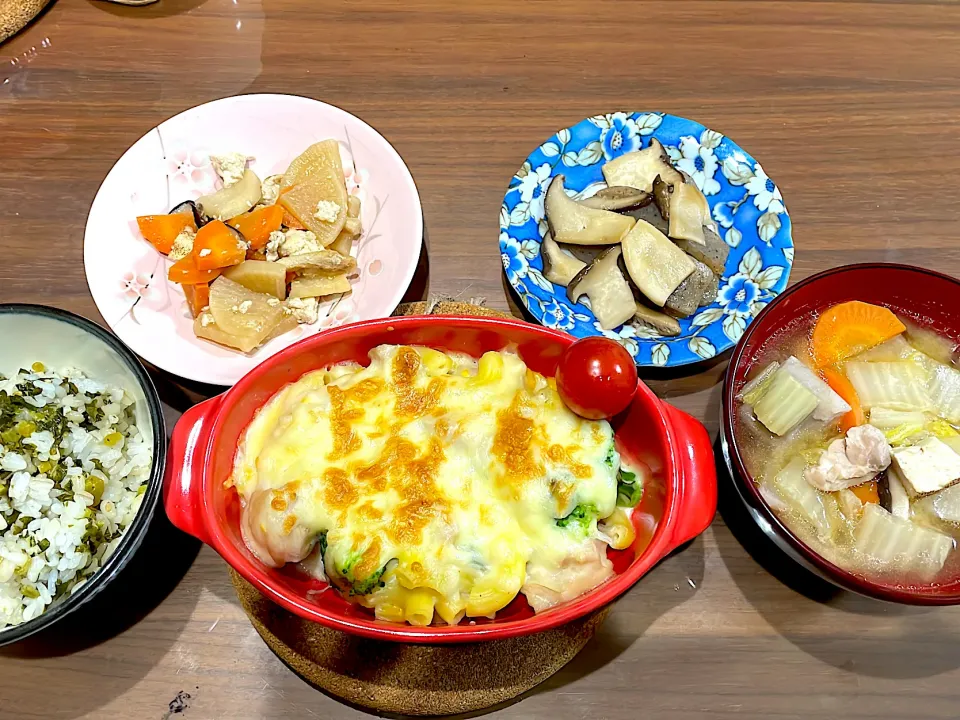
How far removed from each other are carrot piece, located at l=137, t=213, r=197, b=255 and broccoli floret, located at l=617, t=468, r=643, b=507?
1120mm

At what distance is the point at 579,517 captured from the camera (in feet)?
3.82

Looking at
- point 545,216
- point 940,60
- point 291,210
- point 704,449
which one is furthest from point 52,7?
point 940,60

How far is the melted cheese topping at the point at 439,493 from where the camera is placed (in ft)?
3.72

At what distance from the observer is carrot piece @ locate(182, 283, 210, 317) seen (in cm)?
154

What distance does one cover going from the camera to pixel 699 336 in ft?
5.03

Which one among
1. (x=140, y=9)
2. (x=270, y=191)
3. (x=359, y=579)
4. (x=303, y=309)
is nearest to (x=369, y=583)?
(x=359, y=579)

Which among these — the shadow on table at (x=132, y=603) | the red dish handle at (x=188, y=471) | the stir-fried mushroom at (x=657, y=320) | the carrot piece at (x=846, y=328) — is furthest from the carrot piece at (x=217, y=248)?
the carrot piece at (x=846, y=328)

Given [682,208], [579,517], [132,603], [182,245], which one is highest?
[682,208]

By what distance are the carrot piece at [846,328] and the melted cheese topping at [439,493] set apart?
0.54 metres

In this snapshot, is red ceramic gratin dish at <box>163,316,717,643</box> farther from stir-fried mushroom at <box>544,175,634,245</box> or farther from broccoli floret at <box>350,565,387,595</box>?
stir-fried mushroom at <box>544,175,634,245</box>

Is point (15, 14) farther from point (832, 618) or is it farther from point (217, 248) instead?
point (832, 618)

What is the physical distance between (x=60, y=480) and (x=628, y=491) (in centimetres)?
105

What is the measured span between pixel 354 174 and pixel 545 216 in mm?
466

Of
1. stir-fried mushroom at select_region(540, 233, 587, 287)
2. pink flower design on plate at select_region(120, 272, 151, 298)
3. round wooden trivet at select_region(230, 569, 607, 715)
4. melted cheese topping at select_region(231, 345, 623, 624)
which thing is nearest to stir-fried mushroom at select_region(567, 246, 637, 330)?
stir-fried mushroom at select_region(540, 233, 587, 287)
